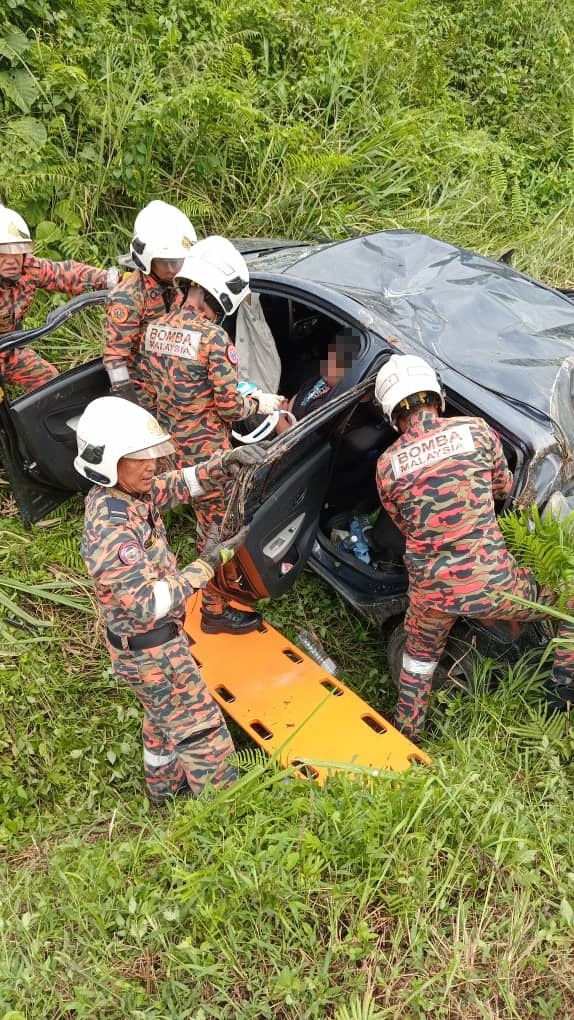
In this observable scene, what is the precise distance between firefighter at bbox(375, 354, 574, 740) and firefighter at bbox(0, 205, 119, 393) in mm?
2281

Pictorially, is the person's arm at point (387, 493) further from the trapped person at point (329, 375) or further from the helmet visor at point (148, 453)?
the helmet visor at point (148, 453)

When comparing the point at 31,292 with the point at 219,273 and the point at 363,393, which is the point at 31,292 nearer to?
the point at 219,273

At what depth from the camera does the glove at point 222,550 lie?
3137 millimetres

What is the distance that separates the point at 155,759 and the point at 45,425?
1883mm

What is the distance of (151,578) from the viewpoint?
296 cm

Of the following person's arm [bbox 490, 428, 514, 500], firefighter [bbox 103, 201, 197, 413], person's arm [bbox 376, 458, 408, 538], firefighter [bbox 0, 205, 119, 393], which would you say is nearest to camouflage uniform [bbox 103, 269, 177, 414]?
firefighter [bbox 103, 201, 197, 413]

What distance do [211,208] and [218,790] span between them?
4892 mm

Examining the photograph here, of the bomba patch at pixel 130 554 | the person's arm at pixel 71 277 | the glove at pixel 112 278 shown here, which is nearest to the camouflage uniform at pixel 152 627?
the bomba patch at pixel 130 554

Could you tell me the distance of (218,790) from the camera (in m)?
3.09

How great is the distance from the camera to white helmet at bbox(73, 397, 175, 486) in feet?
9.33

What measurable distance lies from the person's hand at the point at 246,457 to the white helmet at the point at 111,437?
338 millimetres

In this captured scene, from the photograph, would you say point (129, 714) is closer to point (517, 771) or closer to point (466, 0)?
point (517, 771)

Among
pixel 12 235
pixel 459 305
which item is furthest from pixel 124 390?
pixel 459 305

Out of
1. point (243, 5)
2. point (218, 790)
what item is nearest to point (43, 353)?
point (218, 790)
